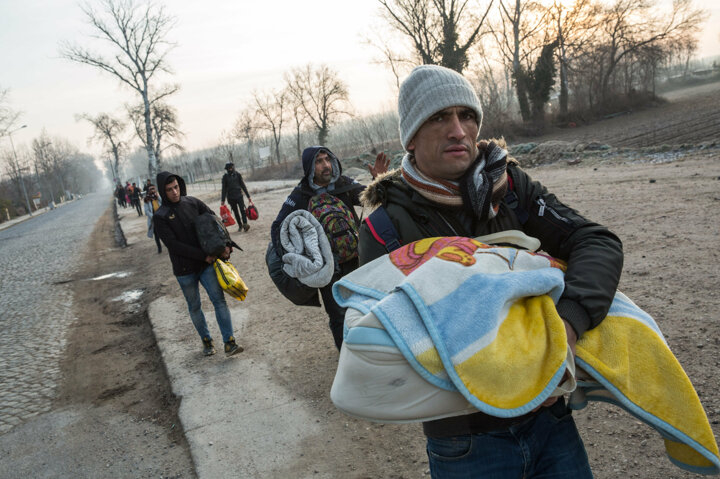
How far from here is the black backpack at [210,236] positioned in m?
5.20

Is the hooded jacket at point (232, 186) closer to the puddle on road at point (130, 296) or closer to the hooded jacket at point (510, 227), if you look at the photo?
the puddle on road at point (130, 296)

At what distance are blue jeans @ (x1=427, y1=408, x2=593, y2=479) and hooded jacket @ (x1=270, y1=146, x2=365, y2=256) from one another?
110 inches

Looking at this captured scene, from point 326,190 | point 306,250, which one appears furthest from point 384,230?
point 326,190

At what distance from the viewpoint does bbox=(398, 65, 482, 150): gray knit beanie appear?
1571 millimetres

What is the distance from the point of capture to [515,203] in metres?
1.62

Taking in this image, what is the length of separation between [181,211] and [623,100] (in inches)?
1338

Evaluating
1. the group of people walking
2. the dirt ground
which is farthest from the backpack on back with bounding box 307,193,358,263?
the group of people walking

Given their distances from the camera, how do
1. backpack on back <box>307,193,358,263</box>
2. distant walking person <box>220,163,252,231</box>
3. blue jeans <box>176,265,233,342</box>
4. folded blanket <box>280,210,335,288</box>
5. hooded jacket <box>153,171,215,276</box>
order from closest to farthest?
folded blanket <box>280,210,335,288</box> → backpack on back <box>307,193,358,263</box> → hooded jacket <box>153,171,215,276</box> → blue jeans <box>176,265,233,342</box> → distant walking person <box>220,163,252,231</box>

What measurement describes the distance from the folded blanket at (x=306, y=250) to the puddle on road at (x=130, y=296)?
247 inches

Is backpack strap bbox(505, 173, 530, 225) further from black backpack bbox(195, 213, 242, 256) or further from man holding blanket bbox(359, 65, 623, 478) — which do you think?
black backpack bbox(195, 213, 242, 256)

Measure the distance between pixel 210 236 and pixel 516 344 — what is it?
4587 mm

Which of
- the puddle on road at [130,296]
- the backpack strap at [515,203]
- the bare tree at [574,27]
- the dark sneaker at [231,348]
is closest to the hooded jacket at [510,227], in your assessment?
the backpack strap at [515,203]

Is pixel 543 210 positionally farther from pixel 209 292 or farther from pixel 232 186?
pixel 232 186

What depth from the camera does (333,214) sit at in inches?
163
